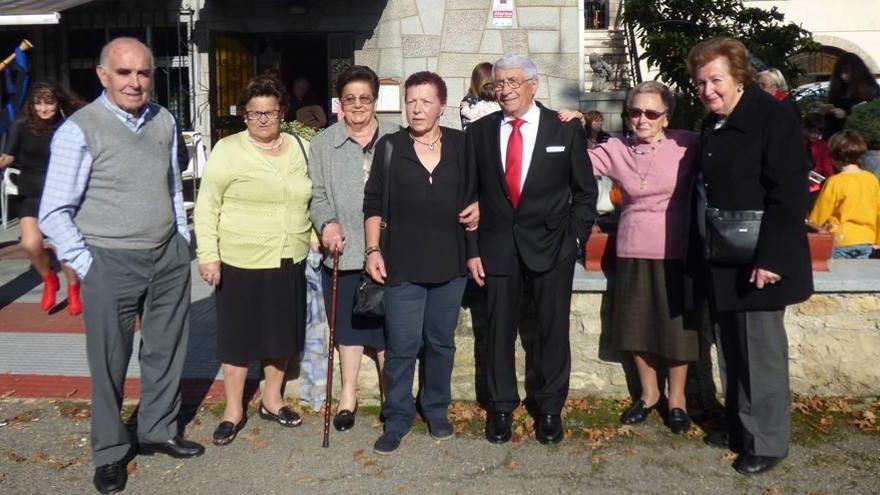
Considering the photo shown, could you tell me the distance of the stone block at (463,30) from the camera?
1105 centimetres

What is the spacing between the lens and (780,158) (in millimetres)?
4109

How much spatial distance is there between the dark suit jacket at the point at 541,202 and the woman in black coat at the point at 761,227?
0.59 meters

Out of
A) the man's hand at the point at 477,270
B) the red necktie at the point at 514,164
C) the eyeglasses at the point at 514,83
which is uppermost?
the eyeglasses at the point at 514,83

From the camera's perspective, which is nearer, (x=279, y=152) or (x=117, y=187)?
(x=117, y=187)

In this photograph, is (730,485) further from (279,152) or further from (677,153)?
(279,152)

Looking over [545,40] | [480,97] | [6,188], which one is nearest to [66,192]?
[480,97]

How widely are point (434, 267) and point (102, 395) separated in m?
1.65

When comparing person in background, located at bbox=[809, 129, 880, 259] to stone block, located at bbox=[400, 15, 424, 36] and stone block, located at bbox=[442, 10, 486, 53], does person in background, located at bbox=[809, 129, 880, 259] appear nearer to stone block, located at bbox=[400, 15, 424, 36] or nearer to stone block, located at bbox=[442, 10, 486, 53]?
stone block, located at bbox=[442, 10, 486, 53]

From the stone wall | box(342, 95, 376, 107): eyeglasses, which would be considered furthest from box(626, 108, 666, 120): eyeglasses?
the stone wall

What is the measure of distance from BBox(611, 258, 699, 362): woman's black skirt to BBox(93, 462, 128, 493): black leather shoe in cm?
253

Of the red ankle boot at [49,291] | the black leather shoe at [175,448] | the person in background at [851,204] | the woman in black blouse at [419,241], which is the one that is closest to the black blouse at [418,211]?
the woman in black blouse at [419,241]

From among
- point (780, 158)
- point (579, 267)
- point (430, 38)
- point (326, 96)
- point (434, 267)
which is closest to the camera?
point (780, 158)

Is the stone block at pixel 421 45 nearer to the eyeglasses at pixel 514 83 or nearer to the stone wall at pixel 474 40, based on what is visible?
the stone wall at pixel 474 40

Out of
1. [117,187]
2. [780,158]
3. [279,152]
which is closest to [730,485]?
[780,158]
